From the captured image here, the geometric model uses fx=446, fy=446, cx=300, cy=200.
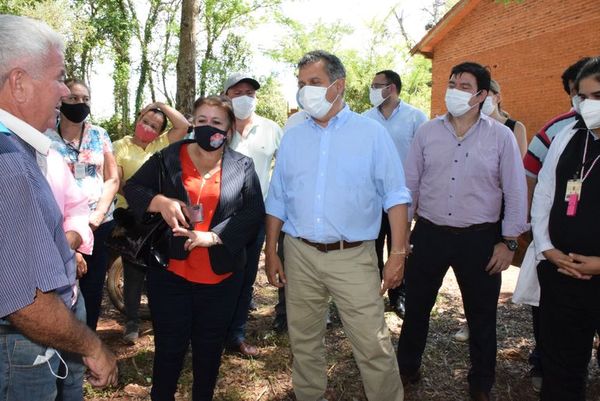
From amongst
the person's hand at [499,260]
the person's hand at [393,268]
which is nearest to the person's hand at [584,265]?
the person's hand at [499,260]

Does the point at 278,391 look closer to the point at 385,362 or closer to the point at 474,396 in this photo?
the point at 385,362

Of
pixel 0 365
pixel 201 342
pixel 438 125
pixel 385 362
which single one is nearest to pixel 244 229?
pixel 201 342

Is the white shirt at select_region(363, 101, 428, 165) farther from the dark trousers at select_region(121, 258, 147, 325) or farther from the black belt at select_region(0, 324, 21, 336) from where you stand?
the black belt at select_region(0, 324, 21, 336)

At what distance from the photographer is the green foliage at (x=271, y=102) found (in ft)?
92.6

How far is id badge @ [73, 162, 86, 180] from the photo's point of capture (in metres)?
3.18

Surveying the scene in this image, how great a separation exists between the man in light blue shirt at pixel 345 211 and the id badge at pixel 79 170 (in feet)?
4.94

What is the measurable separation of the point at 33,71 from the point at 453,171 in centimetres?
258

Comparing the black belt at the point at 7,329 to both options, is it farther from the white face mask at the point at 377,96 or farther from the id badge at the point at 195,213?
the white face mask at the point at 377,96

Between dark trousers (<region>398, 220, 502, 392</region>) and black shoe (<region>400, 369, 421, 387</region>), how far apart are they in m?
0.29

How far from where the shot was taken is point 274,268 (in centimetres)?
297

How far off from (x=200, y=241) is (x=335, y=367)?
6.18 ft

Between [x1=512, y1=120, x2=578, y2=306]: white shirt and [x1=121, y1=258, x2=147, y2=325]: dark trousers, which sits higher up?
[x1=512, y1=120, x2=578, y2=306]: white shirt

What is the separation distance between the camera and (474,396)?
10.4ft

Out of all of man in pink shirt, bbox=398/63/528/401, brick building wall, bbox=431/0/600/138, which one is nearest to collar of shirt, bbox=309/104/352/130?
man in pink shirt, bbox=398/63/528/401
